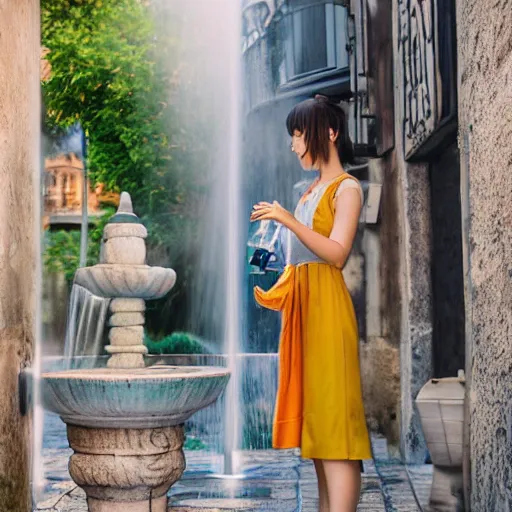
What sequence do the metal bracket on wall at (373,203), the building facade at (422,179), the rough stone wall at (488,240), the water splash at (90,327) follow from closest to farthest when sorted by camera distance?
the rough stone wall at (488,240) → the building facade at (422,179) → the metal bracket on wall at (373,203) → the water splash at (90,327)

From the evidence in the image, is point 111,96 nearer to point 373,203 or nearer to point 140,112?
point 140,112

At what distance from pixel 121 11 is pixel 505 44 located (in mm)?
19101

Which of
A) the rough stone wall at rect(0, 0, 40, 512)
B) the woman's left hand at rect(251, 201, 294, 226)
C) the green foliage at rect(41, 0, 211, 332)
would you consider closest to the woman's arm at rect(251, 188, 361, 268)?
the woman's left hand at rect(251, 201, 294, 226)

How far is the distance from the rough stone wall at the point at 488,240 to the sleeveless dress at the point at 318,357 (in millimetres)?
475

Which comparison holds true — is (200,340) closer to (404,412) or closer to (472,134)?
(404,412)

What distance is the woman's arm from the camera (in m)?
3.00

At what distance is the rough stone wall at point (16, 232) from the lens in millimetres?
3006

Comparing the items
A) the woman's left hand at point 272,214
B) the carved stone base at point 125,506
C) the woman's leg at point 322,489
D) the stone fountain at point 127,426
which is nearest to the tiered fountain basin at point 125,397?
the stone fountain at point 127,426

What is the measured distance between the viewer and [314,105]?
3287mm

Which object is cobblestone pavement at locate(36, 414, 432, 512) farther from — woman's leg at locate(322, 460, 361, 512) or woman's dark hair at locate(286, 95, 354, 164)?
woman's dark hair at locate(286, 95, 354, 164)

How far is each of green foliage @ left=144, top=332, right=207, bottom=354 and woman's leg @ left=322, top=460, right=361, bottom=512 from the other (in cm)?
1051

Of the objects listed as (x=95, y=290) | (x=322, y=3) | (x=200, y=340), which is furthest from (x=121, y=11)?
(x=95, y=290)

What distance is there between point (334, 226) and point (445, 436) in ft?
5.17

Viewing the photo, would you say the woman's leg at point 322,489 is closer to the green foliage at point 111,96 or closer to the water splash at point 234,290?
the water splash at point 234,290
